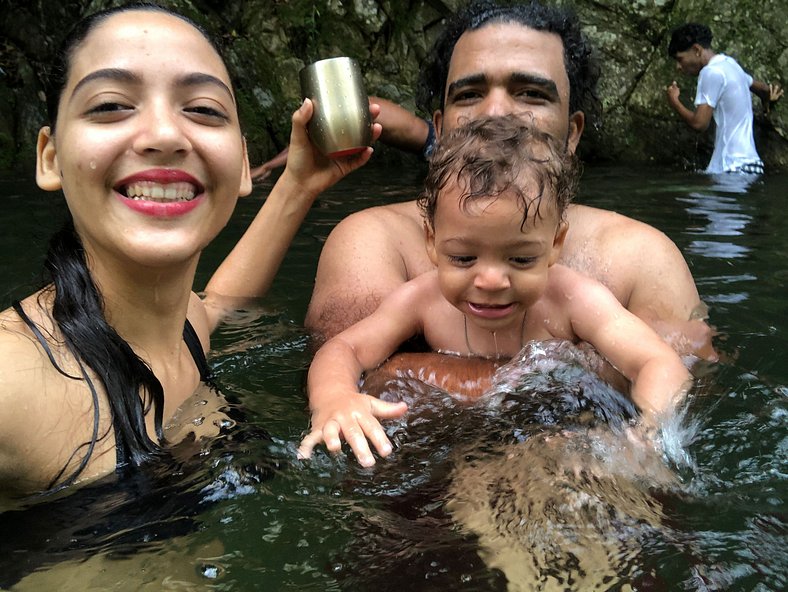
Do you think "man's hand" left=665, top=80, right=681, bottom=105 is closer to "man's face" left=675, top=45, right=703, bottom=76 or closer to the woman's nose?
"man's face" left=675, top=45, right=703, bottom=76

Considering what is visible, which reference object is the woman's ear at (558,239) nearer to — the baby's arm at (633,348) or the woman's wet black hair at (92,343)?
the baby's arm at (633,348)

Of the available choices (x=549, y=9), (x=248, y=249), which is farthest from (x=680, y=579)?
(x=549, y=9)

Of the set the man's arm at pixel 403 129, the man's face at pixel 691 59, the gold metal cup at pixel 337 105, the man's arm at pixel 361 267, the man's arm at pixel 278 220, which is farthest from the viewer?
the man's face at pixel 691 59

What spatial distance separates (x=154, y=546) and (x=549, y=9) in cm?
261

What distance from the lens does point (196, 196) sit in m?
1.92

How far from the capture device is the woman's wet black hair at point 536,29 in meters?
3.17

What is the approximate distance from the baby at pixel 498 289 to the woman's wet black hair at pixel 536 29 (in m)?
0.64

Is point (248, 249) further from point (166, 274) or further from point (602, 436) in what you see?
point (602, 436)

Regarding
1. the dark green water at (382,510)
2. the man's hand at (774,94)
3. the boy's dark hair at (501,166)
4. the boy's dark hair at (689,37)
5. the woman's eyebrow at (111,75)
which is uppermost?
the boy's dark hair at (689,37)

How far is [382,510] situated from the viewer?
1.96 metres

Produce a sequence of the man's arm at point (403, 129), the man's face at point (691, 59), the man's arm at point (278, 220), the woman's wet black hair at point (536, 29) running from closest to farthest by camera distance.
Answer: the man's arm at point (278, 220)
the woman's wet black hair at point (536, 29)
the man's arm at point (403, 129)
the man's face at point (691, 59)

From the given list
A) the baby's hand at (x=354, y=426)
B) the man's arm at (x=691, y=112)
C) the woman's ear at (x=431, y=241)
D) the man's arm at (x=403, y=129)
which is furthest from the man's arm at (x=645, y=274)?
the man's arm at (x=691, y=112)

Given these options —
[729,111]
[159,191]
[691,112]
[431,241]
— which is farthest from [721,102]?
[159,191]

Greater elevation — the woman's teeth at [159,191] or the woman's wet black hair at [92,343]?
the woman's teeth at [159,191]
